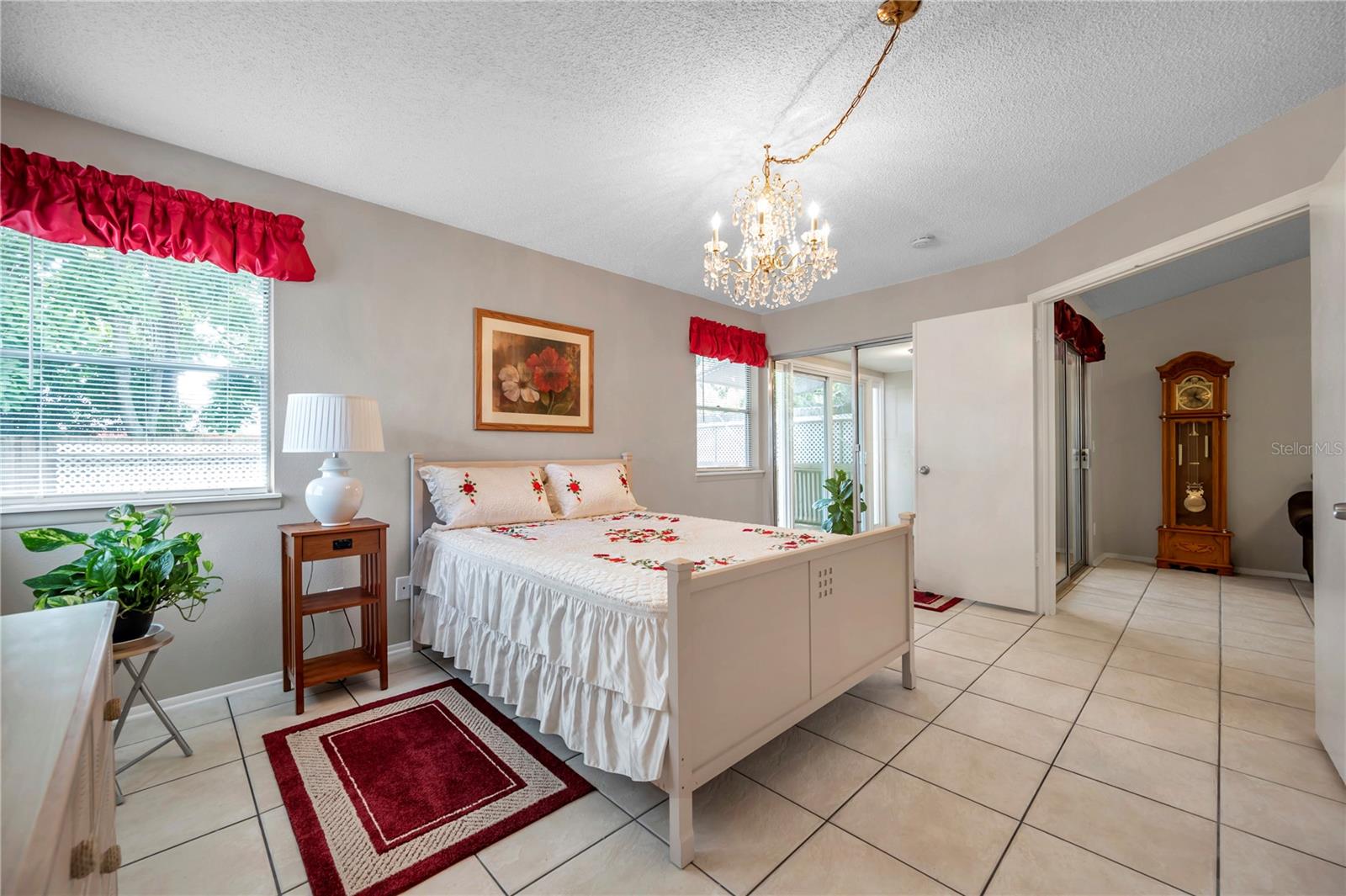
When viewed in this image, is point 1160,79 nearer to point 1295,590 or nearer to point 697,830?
point 697,830

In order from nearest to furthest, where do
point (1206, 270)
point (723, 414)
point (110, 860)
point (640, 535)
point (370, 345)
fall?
point (110, 860) → point (640, 535) → point (370, 345) → point (1206, 270) → point (723, 414)

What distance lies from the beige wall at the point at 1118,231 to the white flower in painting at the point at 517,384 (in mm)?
2243

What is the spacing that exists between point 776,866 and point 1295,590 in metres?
4.97

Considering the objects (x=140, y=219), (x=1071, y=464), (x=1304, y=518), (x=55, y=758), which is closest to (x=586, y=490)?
(x=140, y=219)

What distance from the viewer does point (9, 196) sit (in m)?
1.97

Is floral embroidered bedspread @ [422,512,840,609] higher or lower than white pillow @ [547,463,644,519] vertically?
lower

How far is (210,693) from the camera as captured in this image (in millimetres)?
2408

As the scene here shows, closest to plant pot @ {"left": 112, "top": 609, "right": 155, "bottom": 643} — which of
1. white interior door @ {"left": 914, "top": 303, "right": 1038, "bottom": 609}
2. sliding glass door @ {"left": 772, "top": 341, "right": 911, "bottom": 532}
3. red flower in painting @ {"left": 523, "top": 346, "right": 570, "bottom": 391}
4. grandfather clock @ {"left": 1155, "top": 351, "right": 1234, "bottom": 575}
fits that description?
red flower in painting @ {"left": 523, "top": 346, "right": 570, "bottom": 391}

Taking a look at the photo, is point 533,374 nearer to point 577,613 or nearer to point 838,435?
point 577,613

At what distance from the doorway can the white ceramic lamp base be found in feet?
14.1

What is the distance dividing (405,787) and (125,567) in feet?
3.90

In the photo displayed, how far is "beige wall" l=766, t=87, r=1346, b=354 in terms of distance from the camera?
2.11m

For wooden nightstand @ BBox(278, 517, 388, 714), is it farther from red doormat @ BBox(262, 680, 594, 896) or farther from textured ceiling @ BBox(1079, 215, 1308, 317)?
textured ceiling @ BBox(1079, 215, 1308, 317)

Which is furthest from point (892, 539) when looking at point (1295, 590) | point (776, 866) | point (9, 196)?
point (1295, 590)
